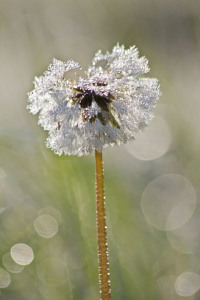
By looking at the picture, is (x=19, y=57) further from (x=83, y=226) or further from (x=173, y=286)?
(x=173, y=286)

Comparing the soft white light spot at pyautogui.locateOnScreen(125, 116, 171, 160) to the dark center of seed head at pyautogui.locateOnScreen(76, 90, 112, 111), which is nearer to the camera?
the dark center of seed head at pyautogui.locateOnScreen(76, 90, 112, 111)

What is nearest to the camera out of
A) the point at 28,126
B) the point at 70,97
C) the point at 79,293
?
the point at 70,97

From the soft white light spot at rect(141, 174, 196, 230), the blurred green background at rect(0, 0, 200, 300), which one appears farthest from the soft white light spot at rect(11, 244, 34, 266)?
the soft white light spot at rect(141, 174, 196, 230)

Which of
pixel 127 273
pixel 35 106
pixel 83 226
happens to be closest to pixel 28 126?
pixel 83 226

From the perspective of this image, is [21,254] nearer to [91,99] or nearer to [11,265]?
[11,265]

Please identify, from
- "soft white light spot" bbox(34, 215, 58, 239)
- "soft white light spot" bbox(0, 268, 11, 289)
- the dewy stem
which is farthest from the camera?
"soft white light spot" bbox(34, 215, 58, 239)

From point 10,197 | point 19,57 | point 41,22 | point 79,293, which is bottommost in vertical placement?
point 79,293

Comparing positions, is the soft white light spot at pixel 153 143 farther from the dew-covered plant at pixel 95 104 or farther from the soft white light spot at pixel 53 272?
the dew-covered plant at pixel 95 104

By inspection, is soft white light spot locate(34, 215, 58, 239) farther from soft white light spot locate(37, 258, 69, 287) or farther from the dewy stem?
the dewy stem
